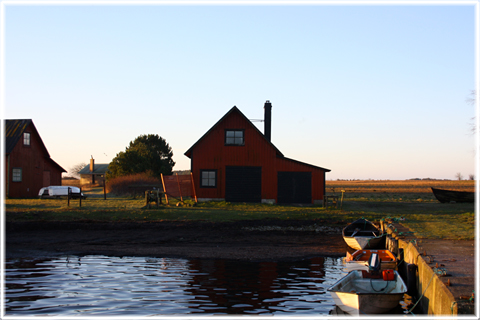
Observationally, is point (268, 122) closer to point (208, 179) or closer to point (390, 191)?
point (208, 179)

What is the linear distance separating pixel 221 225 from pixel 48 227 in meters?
8.76

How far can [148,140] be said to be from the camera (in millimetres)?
68875

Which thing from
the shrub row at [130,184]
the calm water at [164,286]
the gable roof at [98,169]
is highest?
the gable roof at [98,169]

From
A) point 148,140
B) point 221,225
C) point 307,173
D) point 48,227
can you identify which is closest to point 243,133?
point 307,173

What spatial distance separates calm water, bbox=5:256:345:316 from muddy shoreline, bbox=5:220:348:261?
122cm

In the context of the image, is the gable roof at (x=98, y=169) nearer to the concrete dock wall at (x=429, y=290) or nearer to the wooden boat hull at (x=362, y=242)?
the wooden boat hull at (x=362, y=242)

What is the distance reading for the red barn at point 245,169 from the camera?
1366 inches

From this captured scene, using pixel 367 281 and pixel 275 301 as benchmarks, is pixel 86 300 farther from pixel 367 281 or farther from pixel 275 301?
pixel 367 281

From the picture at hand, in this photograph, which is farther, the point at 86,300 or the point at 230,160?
the point at 230,160

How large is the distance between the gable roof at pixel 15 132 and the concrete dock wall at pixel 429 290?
124 ft

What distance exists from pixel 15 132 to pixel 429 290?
42.2 metres

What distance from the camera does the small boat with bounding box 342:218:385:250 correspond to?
19.3 meters

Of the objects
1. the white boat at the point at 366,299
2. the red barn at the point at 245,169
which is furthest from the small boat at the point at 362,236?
the red barn at the point at 245,169

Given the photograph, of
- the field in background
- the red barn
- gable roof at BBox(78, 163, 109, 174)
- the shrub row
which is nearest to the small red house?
the shrub row
